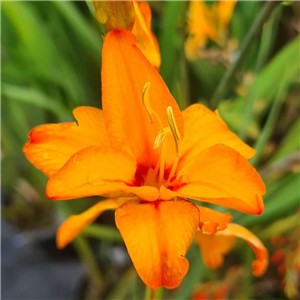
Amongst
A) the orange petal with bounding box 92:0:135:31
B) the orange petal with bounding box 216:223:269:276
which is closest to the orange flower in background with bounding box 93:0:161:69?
the orange petal with bounding box 92:0:135:31

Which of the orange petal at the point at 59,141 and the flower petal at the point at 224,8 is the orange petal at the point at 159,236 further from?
the flower petal at the point at 224,8

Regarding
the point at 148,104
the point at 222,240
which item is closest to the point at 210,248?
the point at 222,240

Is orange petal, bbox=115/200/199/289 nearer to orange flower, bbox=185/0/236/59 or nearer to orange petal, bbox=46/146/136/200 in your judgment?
orange petal, bbox=46/146/136/200

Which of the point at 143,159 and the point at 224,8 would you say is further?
Answer: the point at 224,8

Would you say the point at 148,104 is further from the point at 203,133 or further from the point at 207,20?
the point at 207,20

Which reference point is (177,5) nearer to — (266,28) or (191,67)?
(266,28)

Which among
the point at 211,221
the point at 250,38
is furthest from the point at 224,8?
the point at 211,221

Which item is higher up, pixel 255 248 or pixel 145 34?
pixel 145 34
